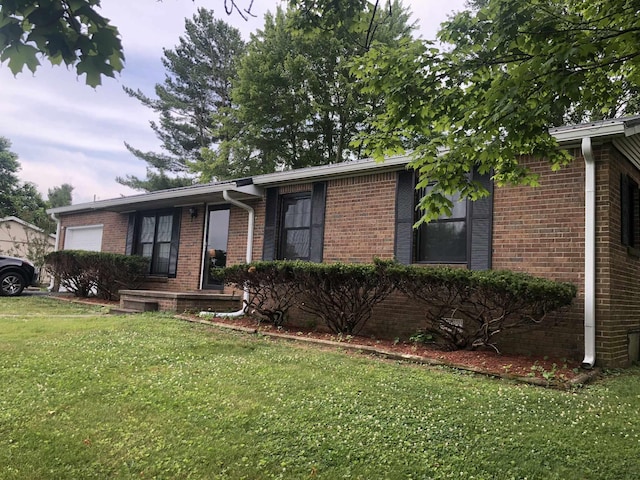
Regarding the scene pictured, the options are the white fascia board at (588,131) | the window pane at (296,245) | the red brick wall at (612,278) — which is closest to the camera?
the white fascia board at (588,131)

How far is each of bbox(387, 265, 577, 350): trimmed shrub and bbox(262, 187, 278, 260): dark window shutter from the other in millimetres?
3212

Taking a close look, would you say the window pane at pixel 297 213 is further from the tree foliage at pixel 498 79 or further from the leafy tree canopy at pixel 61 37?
the leafy tree canopy at pixel 61 37

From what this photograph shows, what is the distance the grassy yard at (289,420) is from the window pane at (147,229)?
658 centimetres

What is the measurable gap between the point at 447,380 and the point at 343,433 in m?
1.73

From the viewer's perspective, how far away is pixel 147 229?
11797 mm

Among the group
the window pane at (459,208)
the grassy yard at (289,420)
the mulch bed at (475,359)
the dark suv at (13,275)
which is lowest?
the grassy yard at (289,420)

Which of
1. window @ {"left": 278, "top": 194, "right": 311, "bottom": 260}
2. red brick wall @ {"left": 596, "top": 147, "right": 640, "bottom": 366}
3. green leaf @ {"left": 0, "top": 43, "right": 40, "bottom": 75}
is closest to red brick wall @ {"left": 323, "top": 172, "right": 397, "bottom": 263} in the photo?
window @ {"left": 278, "top": 194, "right": 311, "bottom": 260}

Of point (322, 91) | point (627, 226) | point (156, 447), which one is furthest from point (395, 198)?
point (322, 91)

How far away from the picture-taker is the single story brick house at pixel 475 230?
5.48m

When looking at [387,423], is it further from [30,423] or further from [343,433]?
[30,423]

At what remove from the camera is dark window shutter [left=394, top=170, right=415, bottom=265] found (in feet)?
23.1

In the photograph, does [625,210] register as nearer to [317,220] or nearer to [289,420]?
[317,220]

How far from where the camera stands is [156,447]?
9.52 ft

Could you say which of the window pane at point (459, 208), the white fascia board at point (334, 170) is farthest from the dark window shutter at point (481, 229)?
the white fascia board at point (334, 170)
